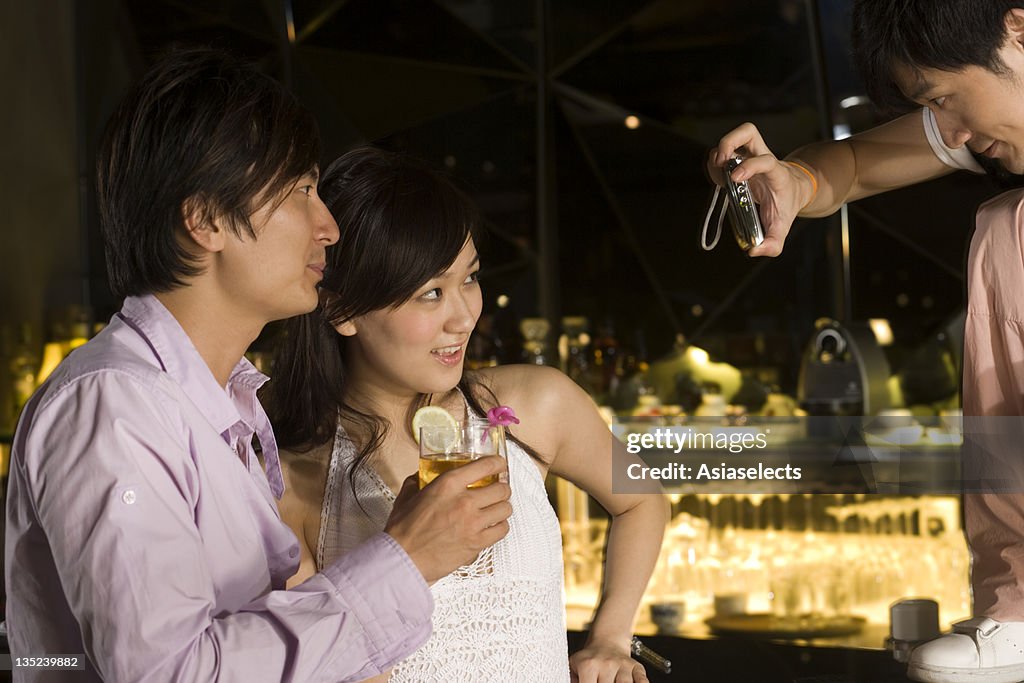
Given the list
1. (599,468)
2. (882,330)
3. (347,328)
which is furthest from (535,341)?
(347,328)

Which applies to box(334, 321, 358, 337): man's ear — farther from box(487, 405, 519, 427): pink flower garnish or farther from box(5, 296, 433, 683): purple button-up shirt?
box(5, 296, 433, 683): purple button-up shirt

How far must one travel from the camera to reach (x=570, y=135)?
4.04 meters

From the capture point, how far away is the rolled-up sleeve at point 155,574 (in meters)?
0.96

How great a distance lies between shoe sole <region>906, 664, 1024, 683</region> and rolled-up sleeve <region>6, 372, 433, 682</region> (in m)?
0.70

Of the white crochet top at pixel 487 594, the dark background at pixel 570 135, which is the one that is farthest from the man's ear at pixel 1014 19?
the dark background at pixel 570 135

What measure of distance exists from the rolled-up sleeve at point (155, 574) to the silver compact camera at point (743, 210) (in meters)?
0.70

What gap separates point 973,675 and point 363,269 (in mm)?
962

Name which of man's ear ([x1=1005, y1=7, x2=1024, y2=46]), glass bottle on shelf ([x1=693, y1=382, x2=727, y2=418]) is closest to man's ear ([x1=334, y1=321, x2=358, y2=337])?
man's ear ([x1=1005, y1=7, x2=1024, y2=46])

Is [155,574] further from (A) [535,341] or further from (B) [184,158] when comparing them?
(A) [535,341]

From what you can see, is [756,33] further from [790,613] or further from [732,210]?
[732,210]

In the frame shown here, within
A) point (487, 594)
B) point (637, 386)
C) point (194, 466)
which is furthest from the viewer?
point (637, 386)

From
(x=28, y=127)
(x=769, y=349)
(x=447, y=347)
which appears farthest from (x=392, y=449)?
(x=28, y=127)

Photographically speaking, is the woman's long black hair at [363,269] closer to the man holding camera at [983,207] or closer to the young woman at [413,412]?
the young woman at [413,412]

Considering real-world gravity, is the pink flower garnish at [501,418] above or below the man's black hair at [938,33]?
below
